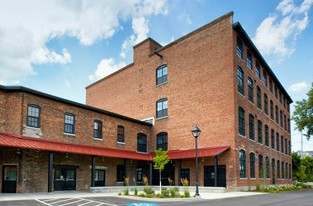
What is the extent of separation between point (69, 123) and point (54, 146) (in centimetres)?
370

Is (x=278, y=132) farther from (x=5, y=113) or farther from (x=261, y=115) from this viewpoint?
(x=5, y=113)

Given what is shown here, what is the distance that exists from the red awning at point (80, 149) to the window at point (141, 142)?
38.9 inches

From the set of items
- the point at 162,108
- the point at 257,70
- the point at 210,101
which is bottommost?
the point at 162,108

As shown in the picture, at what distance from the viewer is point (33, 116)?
75.0ft

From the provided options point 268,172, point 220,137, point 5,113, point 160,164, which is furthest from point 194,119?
point 5,113

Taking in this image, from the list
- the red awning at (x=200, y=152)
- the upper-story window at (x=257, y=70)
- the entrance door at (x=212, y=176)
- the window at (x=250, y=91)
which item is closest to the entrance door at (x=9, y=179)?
the red awning at (x=200, y=152)

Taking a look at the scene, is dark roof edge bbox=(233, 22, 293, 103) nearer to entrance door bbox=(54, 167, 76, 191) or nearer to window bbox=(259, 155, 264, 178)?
window bbox=(259, 155, 264, 178)

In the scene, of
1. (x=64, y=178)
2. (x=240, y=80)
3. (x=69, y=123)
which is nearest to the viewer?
(x=64, y=178)

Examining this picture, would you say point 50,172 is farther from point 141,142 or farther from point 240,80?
point 240,80

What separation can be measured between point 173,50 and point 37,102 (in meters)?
16.9

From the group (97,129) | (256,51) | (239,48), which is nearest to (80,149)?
(97,129)

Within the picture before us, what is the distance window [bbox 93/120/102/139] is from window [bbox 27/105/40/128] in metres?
6.08

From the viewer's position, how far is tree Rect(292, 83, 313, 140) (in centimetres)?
4909

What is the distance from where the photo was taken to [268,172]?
3659 centimetres
